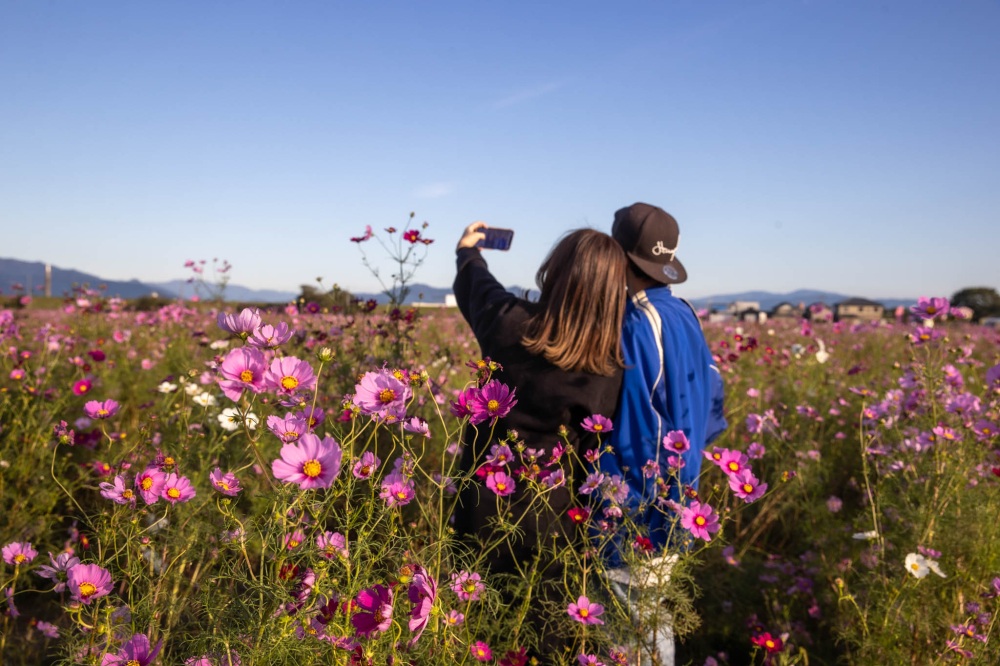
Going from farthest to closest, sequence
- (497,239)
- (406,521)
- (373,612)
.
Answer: (406,521)
(497,239)
(373,612)

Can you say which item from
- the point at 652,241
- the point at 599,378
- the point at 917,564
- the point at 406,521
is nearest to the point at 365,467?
the point at 599,378

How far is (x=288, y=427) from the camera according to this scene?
109cm

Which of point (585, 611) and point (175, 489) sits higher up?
point (175, 489)

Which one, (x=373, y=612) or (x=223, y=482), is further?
(x=223, y=482)

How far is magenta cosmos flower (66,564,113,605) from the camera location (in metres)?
1.11

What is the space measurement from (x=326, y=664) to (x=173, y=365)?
354 cm

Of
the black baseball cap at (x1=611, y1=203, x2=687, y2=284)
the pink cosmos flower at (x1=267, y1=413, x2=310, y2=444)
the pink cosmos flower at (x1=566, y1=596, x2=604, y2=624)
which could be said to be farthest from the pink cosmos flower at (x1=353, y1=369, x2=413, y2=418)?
the black baseball cap at (x1=611, y1=203, x2=687, y2=284)

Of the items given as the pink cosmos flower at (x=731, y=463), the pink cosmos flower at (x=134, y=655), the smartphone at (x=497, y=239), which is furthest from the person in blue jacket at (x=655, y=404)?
the pink cosmos flower at (x=134, y=655)

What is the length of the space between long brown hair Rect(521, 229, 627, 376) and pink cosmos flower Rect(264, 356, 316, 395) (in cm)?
92

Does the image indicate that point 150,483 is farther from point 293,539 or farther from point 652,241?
point 652,241

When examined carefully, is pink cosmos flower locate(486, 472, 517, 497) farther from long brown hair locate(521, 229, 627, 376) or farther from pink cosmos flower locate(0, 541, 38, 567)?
pink cosmos flower locate(0, 541, 38, 567)

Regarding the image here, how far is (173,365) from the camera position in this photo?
427 centimetres

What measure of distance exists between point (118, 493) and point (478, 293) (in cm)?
121

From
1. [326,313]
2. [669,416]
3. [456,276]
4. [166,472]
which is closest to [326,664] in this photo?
[166,472]
